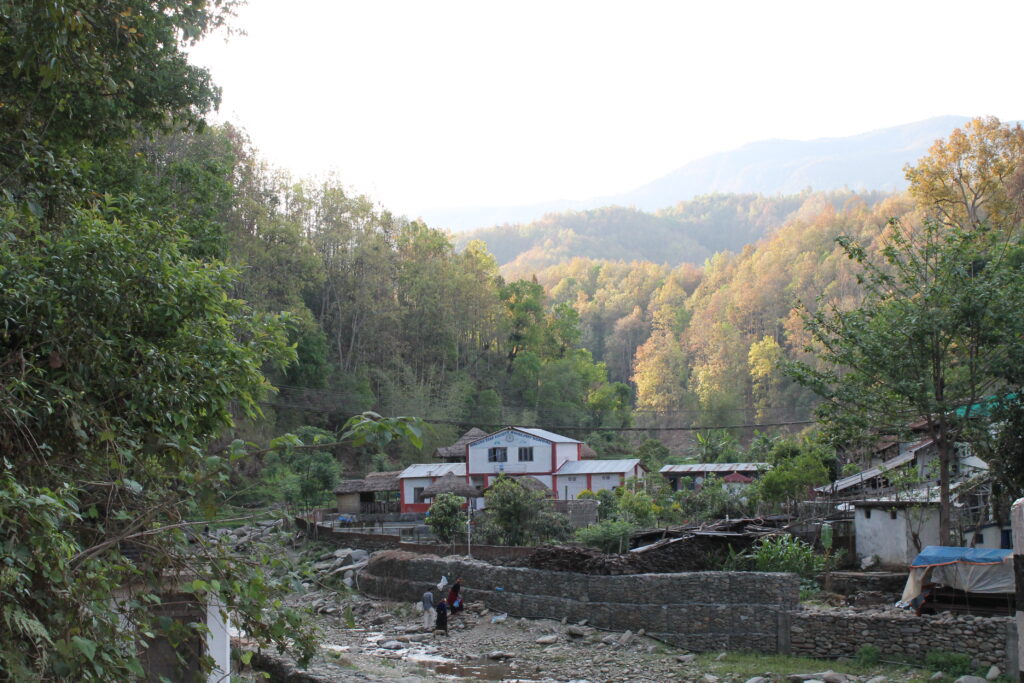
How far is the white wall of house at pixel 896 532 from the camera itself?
19.3m

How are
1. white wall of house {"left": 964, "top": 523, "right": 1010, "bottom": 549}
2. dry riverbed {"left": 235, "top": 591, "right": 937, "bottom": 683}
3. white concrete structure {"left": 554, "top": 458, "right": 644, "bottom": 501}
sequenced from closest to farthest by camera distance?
dry riverbed {"left": 235, "top": 591, "right": 937, "bottom": 683} < white wall of house {"left": 964, "top": 523, "right": 1010, "bottom": 549} < white concrete structure {"left": 554, "top": 458, "right": 644, "bottom": 501}

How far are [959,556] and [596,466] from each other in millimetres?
25936

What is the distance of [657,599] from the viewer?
17156mm

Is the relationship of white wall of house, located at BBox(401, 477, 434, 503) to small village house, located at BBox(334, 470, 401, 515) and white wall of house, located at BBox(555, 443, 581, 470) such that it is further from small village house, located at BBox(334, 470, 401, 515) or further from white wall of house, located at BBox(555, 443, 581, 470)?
white wall of house, located at BBox(555, 443, 581, 470)

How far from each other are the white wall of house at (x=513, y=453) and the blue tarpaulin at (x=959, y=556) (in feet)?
84.1

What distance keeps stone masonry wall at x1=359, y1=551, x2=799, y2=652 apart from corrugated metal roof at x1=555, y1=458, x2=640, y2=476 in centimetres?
1726

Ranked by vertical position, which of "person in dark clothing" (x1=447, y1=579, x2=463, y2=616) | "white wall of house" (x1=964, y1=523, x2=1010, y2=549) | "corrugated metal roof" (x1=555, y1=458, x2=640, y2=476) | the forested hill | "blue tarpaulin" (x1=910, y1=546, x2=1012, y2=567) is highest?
the forested hill

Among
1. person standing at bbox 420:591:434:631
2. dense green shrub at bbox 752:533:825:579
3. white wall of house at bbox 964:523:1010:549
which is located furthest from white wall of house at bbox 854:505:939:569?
person standing at bbox 420:591:434:631

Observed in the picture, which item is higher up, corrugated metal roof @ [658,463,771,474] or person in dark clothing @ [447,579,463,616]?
corrugated metal roof @ [658,463,771,474]

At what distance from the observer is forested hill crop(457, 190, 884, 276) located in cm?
16312

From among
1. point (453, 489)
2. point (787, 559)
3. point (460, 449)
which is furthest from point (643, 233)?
point (787, 559)

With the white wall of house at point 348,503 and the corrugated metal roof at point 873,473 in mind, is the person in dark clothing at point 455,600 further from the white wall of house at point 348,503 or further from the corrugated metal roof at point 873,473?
the white wall of house at point 348,503

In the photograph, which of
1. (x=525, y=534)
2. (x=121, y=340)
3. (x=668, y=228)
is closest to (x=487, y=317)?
(x=525, y=534)

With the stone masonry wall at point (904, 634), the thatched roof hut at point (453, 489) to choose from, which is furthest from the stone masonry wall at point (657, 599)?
the thatched roof hut at point (453, 489)
